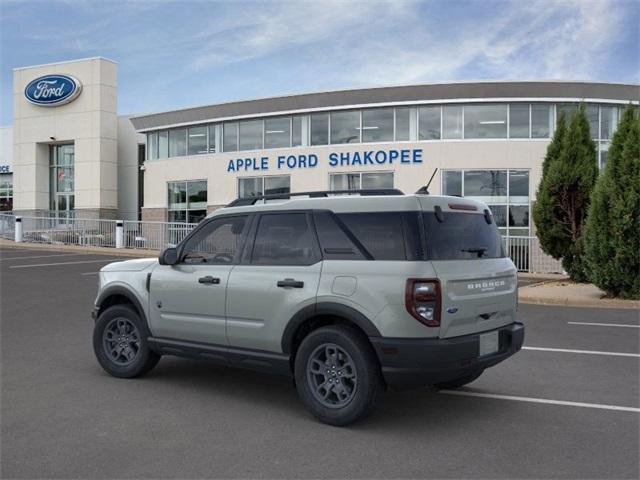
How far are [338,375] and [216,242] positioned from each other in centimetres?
181

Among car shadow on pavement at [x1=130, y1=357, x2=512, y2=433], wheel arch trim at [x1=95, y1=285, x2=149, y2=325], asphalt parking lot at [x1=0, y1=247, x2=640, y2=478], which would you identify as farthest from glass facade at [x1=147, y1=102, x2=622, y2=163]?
wheel arch trim at [x1=95, y1=285, x2=149, y2=325]

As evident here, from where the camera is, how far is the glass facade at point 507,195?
23500 mm

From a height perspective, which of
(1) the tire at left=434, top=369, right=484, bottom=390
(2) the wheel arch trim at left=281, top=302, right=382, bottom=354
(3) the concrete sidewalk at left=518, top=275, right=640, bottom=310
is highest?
(2) the wheel arch trim at left=281, top=302, right=382, bottom=354

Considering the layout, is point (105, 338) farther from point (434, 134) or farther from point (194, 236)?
point (434, 134)

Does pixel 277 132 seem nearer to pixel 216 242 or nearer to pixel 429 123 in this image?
pixel 429 123

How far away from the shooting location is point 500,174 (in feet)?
77.6

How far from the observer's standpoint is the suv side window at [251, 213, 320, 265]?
5.27 m

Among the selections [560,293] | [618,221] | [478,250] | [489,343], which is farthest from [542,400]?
[560,293]

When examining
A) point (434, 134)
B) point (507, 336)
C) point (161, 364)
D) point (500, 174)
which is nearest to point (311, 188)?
point (434, 134)

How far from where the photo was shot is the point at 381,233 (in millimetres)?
4910

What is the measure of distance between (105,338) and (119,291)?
21.4 inches

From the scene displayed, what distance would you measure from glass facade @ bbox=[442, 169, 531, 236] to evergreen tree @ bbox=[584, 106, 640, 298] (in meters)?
10.4

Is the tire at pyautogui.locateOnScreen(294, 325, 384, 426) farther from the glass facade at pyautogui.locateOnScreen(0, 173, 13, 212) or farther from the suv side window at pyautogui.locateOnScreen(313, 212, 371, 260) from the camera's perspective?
the glass facade at pyautogui.locateOnScreen(0, 173, 13, 212)

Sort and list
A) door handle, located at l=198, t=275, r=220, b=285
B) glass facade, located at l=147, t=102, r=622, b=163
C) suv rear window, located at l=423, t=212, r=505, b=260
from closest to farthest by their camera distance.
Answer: suv rear window, located at l=423, t=212, r=505, b=260
door handle, located at l=198, t=275, r=220, b=285
glass facade, located at l=147, t=102, r=622, b=163
